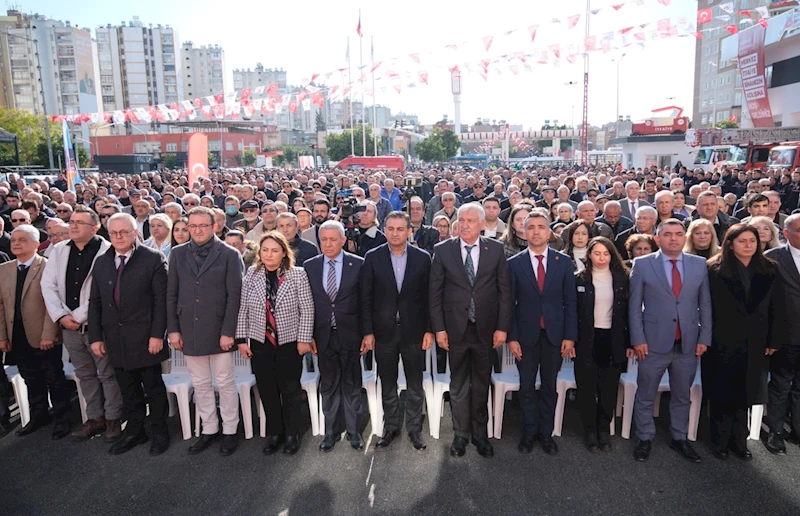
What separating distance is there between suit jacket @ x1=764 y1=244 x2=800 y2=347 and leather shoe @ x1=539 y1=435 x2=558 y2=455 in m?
1.86

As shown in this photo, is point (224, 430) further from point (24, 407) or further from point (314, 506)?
point (24, 407)

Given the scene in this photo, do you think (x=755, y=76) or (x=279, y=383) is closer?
(x=279, y=383)

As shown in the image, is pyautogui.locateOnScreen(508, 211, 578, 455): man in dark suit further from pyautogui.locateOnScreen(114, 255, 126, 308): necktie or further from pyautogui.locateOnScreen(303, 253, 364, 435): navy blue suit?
pyautogui.locateOnScreen(114, 255, 126, 308): necktie

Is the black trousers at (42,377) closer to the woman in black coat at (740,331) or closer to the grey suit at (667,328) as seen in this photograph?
the grey suit at (667,328)

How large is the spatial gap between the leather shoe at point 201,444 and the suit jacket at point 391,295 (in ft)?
5.11

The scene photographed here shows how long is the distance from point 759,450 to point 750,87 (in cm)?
3695

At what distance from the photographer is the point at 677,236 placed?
3.84 meters

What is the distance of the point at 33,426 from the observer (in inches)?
179

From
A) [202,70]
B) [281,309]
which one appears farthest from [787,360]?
[202,70]

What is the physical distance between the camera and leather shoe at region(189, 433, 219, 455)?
13.5 ft

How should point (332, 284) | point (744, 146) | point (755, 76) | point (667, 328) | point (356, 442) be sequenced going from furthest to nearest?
1. point (755, 76)
2. point (744, 146)
3. point (356, 442)
4. point (332, 284)
5. point (667, 328)

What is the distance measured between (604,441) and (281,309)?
2.66 meters

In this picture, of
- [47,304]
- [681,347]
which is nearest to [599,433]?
[681,347]

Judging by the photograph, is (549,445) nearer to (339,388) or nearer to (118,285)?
(339,388)
